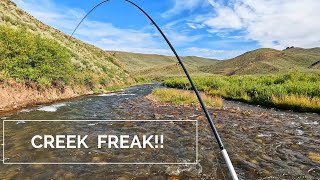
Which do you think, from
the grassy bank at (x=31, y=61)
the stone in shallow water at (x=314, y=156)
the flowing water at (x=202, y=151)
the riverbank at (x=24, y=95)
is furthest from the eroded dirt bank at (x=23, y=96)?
the stone in shallow water at (x=314, y=156)

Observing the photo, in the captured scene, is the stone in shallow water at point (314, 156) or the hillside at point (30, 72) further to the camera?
the hillside at point (30, 72)

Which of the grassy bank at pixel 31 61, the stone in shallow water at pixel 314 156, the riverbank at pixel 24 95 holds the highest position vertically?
the grassy bank at pixel 31 61

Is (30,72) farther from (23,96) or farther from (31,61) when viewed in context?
(23,96)

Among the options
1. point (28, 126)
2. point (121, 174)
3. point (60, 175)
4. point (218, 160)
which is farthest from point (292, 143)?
point (28, 126)

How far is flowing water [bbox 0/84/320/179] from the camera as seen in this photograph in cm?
749

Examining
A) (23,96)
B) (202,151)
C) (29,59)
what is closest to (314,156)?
(202,151)

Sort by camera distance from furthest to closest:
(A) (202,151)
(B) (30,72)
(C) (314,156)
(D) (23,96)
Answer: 1. (B) (30,72)
2. (D) (23,96)
3. (A) (202,151)
4. (C) (314,156)

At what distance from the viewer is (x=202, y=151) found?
9.59 m

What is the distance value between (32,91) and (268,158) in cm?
1778

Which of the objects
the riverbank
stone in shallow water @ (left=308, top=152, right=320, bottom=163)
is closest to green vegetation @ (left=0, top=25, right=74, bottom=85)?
the riverbank

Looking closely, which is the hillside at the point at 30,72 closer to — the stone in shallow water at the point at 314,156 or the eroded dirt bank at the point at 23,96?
the eroded dirt bank at the point at 23,96

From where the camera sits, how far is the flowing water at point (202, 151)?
749 cm

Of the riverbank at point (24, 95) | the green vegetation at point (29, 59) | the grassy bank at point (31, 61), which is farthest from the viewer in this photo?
the green vegetation at point (29, 59)

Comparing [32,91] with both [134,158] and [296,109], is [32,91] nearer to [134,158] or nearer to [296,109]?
[134,158]
